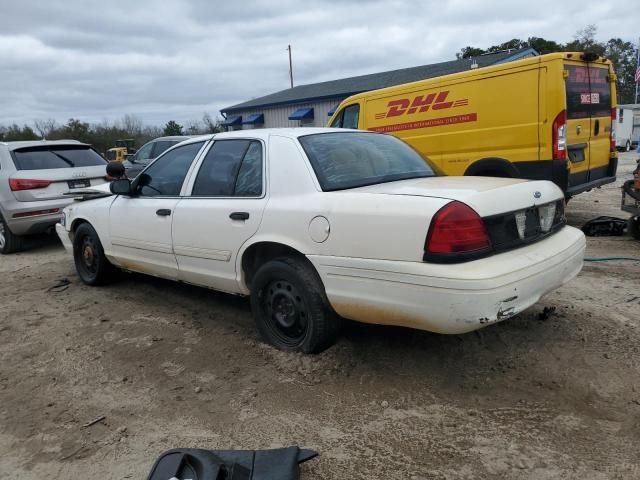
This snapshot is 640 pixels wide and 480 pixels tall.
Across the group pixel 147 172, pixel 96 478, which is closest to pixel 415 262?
pixel 96 478

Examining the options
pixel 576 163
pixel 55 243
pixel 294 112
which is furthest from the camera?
pixel 294 112

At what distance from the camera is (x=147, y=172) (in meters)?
4.77

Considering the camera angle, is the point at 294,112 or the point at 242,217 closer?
the point at 242,217

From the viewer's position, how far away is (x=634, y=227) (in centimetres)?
666

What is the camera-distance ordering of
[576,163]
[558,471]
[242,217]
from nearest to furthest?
[558,471], [242,217], [576,163]

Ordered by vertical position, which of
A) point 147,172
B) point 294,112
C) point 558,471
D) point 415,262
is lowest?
point 558,471

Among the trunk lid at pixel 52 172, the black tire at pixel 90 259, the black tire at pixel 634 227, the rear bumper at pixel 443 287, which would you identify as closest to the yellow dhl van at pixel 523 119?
the black tire at pixel 634 227

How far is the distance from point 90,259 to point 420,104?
5258 millimetres

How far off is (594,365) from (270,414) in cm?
205

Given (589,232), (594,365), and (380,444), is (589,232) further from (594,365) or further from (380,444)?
(380,444)

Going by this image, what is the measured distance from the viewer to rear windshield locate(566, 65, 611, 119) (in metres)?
6.74

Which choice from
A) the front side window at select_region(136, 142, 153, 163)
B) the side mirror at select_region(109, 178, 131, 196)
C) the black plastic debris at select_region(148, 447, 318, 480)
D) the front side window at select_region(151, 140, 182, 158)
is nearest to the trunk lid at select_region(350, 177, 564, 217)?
the black plastic debris at select_region(148, 447, 318, 480)

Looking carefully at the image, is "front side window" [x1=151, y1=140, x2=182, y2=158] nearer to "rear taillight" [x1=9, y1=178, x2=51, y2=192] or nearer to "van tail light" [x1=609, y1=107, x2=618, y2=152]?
"rear taillight" [x1=9, y1=178, x2=51, y2=192]

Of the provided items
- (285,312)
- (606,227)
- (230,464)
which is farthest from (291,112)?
(230,464)
